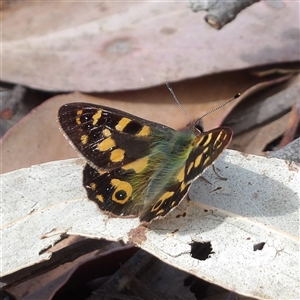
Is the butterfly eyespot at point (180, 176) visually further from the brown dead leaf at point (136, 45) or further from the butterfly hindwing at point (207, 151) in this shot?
the brown dead leaf at point (136, 45)

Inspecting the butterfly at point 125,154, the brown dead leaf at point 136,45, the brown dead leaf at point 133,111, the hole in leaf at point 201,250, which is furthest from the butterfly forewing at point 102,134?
the brown dead leaf at point 136,45

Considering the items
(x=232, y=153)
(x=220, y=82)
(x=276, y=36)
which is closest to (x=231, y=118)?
(x=220, y=82)

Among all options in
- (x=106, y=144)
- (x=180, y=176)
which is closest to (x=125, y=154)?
(x=106, y=144)

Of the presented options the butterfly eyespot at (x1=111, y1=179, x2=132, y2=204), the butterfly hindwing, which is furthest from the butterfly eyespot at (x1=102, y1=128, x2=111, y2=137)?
the butterfly hindwing

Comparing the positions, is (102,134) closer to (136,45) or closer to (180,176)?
(180,176)

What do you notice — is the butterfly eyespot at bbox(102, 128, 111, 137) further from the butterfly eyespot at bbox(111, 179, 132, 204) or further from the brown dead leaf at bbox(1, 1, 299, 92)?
the brown dead leaf at bbox(1, 1, 299, 92)
